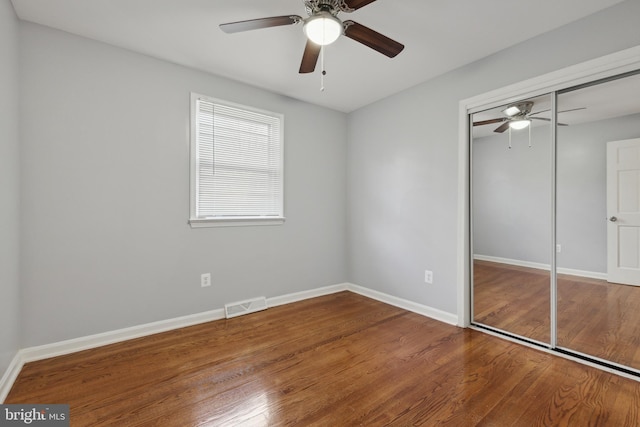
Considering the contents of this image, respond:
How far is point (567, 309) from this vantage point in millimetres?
2291

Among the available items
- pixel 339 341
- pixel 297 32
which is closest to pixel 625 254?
pixel 339 341

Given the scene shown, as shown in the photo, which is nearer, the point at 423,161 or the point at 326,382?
the point at 326,382

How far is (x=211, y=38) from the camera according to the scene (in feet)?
7.75

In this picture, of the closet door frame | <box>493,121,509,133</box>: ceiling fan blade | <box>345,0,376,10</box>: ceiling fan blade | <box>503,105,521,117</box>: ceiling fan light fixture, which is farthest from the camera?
<box>493,121,509,133</box>: ceiling fan blade

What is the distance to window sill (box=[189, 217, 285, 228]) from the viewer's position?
2.87 meters

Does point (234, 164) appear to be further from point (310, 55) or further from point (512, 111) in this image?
point (512, 111)

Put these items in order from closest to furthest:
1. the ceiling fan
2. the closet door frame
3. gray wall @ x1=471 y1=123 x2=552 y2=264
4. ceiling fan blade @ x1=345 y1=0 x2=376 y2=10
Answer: ceiling fan blade @ x1=345 y1=0 x2=376 y2=10 → the ceiling fan → the closet door frame → gray wall @ x1=471 y1=123 x2=552 y2=264

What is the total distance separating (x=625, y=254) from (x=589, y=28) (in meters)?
1.62

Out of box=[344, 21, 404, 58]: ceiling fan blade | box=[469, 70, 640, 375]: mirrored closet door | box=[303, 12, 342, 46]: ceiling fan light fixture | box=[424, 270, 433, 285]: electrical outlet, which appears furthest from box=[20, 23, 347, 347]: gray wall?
box=[469, 70, 640, 375]: mirrored closet door

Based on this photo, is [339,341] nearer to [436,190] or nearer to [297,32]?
[436,190]

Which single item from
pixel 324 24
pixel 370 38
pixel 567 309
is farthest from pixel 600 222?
pixel 324 24

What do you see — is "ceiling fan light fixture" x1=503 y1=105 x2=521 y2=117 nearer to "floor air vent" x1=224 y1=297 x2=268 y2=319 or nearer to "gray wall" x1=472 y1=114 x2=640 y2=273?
"gray wall" x1=472 y1=114 x2=640 y2=273

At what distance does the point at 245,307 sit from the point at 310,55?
8.17 feet

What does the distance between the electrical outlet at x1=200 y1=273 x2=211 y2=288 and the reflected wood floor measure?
2617mm
